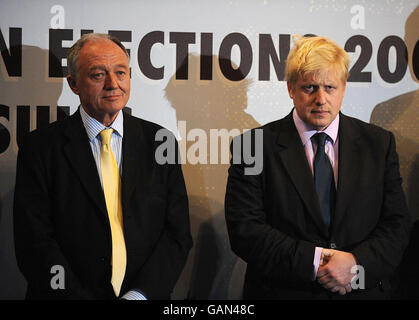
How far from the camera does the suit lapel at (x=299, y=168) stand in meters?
2.33

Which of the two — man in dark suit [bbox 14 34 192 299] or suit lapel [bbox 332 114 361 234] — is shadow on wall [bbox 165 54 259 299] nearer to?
man in dark suit [bbox 14 34 192 299]

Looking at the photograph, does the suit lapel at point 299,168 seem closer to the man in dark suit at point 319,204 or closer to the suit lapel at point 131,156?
the man in dark suit at point 319,204

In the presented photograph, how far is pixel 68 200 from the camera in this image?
2346 mm

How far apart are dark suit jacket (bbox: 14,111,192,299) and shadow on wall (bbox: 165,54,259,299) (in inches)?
22.7

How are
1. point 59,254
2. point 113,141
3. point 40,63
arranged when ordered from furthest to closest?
point 40,63
point 113,141
point 59,254

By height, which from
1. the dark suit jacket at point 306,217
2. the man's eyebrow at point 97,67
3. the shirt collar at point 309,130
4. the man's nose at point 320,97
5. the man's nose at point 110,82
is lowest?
the dark suit jacket at point 306,217

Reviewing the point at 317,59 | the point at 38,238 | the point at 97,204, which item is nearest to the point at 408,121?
the point at 317,59

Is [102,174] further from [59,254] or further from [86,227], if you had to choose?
[59,254]

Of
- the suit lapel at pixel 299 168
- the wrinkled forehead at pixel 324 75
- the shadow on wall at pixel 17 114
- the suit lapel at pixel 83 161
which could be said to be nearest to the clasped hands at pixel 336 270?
the suit lapel at pixel 299 168

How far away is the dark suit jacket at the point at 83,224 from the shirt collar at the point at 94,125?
0.15 feet

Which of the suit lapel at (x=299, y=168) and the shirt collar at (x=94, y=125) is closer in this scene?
the suit lapel at (x=299, y=168)

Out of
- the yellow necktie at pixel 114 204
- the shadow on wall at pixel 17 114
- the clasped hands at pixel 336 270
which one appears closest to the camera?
the clasped hands at pixel 336 270

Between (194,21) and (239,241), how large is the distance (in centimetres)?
137

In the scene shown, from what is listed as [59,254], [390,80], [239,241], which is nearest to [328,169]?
[239,241]
